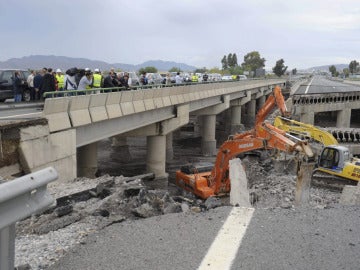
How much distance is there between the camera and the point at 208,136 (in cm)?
4041

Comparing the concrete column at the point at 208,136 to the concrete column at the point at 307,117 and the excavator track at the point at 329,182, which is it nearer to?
the concrete column at the point at 307,117

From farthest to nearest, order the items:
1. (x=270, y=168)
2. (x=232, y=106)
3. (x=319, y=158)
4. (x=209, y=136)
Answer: (x=232, y=106)
(x=209, y=136)
(x=270, y=168)
(x=319, y=158)

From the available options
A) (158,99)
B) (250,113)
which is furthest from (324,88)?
(158,99)

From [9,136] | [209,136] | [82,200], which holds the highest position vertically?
[9,136]

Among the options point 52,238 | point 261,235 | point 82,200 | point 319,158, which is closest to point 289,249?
point 261,235

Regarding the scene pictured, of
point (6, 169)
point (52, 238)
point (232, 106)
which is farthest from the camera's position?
point (232, 106)

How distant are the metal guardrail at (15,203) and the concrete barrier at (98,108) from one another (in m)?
11.4

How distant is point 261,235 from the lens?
5793mm

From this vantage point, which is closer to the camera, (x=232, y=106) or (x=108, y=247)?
(x=108, y=247)

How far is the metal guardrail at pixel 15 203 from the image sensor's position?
134 inches

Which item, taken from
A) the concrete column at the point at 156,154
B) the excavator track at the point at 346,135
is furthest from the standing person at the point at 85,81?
the excavator track at the point at 346,135

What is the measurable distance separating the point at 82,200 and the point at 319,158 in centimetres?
1237

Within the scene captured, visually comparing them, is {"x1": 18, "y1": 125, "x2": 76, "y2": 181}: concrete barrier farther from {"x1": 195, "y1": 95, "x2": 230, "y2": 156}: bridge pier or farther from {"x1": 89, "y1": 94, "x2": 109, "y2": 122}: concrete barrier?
{"x1": 195, "y1": 95, "x2": 230, "y2": 156}: bridge pier

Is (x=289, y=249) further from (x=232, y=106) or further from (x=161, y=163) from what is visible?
(x=232, y=106)
